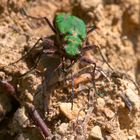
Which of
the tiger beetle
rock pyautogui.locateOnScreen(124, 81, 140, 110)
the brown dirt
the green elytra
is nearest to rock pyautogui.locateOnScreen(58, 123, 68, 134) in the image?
the brown dirt

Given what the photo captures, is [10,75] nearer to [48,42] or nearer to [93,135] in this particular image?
[48,42]

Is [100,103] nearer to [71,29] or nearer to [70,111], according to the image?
[70,111]

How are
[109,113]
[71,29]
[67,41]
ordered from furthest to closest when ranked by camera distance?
[71,29], [67,41], [109,113]

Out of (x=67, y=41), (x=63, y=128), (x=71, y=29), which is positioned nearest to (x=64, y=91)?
(x=63, y=128)

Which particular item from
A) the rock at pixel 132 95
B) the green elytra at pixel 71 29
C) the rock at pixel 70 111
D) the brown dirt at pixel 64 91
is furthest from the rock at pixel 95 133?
the green elytra at pixel 71 29

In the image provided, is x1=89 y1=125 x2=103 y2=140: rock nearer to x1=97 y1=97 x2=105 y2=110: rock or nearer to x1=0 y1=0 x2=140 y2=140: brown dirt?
x1=0 y1=0 x2=140 y2=140: brown dirt

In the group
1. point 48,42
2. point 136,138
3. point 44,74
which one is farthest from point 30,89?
point 136,138
